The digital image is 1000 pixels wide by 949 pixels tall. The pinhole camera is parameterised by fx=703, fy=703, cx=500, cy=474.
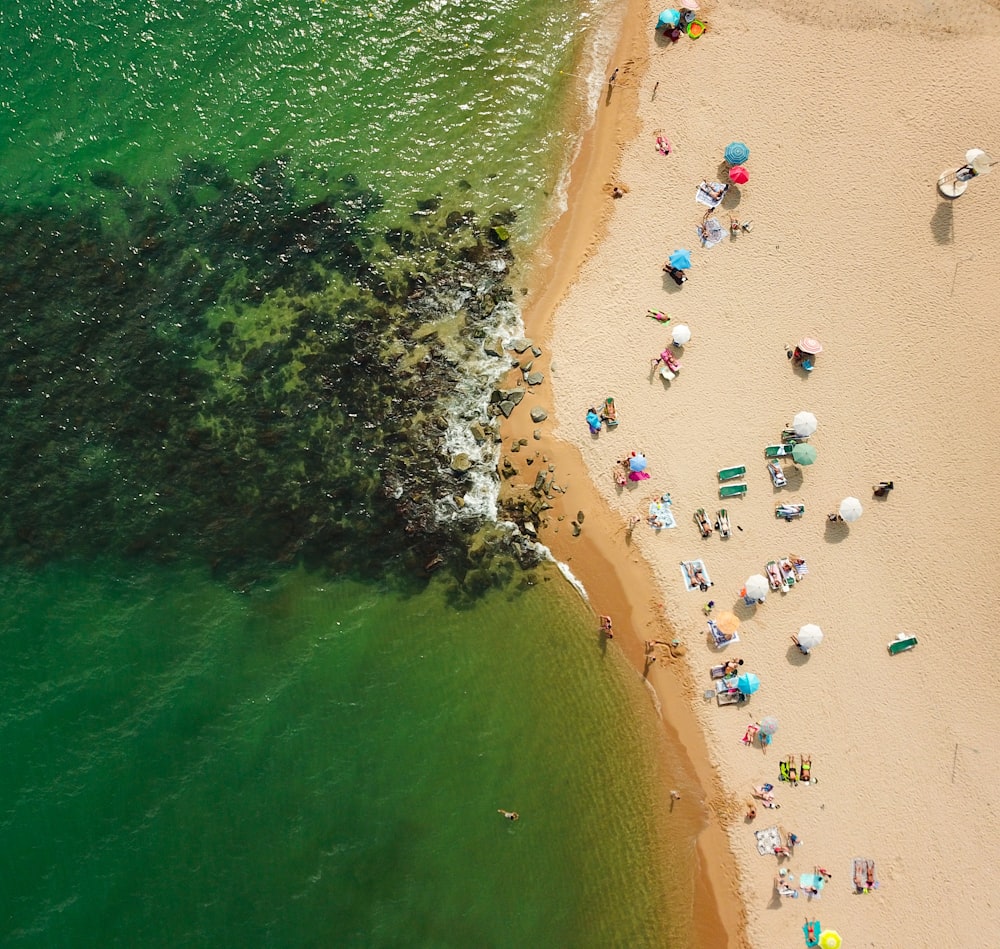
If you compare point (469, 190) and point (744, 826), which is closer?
point (744, 826)

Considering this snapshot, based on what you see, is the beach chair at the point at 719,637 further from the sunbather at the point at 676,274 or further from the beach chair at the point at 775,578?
the sunbather at the point at 676,274

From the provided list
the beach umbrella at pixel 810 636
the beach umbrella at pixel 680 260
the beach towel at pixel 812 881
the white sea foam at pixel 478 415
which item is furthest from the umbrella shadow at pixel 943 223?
the beach towel at pixel 812 881

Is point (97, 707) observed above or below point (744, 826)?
above

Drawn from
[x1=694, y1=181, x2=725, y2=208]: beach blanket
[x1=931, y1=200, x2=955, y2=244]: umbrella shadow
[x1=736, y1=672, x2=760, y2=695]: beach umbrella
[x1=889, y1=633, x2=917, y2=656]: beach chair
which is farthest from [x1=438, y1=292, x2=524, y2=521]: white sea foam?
[x1=931, y1=200, x2=955, y2=244]: umbrella shadow

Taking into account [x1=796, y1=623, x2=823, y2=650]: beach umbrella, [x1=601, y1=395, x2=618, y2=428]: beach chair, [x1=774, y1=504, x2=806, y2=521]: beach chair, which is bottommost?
[x1=796, y1=623, x2=823, y2=650]: beach umbrella

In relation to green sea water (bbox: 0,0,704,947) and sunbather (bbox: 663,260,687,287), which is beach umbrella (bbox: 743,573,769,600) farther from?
sunbather (bbox: 663,260,687,287)

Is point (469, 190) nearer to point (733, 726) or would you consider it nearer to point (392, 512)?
point (392, 512)

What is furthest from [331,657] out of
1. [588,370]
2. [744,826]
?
[744,826]

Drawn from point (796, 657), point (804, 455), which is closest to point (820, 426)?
point (804, 455)
